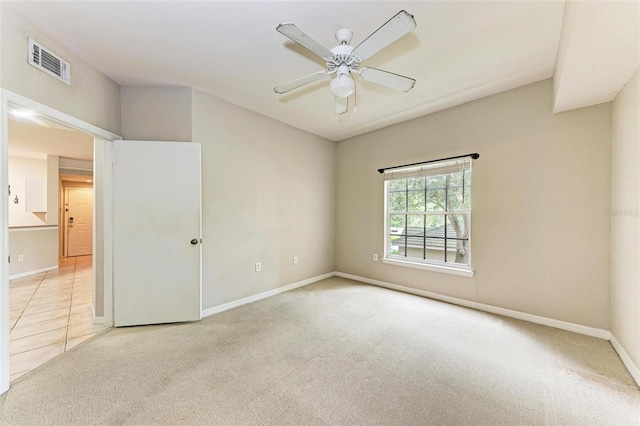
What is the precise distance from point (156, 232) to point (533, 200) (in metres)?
4.14

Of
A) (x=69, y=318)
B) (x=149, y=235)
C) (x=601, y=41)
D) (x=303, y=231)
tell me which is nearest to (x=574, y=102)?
(x=601, y=41)

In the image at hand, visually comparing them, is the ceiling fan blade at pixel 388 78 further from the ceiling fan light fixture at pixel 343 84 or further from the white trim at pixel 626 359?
the white trim at pixel 626 359

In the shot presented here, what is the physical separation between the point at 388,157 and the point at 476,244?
5.88 feet

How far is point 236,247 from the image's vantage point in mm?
Result: 3309

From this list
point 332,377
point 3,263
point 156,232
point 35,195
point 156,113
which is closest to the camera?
point 3,263

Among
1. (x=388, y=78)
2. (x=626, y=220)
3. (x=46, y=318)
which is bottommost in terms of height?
(x=46, y=318)

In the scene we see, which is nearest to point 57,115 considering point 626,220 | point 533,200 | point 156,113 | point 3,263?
point 156,113

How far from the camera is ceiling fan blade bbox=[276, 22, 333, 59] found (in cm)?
143

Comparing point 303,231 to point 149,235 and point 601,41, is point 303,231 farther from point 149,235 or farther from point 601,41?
point 601,41

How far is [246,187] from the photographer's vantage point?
3.43 m

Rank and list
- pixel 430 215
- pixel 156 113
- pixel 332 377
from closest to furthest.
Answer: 1. pixel 332 377
2. pixel 156 113
3. pixel 430 215

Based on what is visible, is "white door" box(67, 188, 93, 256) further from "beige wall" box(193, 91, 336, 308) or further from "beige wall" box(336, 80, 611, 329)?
"beige wall" box(336, 80, 611, 329)

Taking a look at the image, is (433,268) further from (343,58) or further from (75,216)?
(75,216)

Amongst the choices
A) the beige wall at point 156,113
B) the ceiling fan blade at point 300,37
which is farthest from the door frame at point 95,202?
the ceiling fan blade at point 300,37
